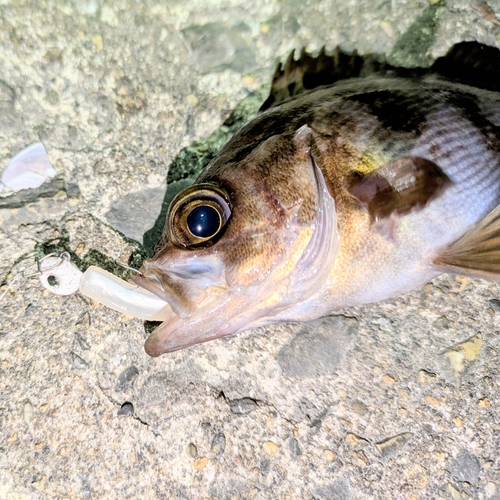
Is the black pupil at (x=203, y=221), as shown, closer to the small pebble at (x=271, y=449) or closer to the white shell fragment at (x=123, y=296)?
the white shell fragment at (x=123, y=296)

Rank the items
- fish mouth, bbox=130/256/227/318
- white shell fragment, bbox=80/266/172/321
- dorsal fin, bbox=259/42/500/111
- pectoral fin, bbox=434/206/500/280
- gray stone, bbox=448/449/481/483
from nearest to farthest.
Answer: fish mouth, bbox=130/256/227/318 < pectoral fin, bbox=434/206/500/280 < white shell fragment, bbox=80/266/172/321 < gray stone, bbox=448/449/481/483 < dorsal fin, bbox=259/42/500/111

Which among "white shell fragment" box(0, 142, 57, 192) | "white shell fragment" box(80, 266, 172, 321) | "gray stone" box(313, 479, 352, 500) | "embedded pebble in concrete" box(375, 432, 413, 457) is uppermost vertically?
"white shell fragment" box(0, 142, 57, 192)

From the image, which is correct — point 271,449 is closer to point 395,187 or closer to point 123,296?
point 123,296

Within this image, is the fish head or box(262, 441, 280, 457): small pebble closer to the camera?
the fish head

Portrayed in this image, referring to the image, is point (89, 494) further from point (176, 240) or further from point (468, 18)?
point (468, 18)

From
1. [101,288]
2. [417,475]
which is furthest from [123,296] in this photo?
[417,475]

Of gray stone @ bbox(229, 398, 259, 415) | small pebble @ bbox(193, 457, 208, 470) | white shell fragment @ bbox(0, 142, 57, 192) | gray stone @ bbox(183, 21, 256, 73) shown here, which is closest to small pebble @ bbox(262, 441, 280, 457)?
gray stone @ bbox(229, 398, 259, 415)

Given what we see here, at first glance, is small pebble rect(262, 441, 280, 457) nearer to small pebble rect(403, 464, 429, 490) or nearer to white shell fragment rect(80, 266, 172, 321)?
small pebble rect(403, 464, 429, 490)

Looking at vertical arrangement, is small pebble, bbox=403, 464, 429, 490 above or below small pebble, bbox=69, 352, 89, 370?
below
